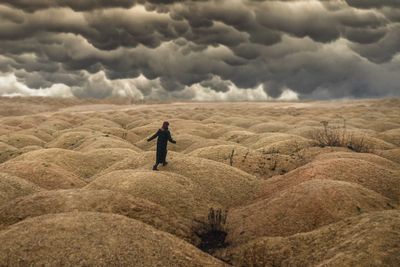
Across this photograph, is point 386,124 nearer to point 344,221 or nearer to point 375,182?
point 375,182

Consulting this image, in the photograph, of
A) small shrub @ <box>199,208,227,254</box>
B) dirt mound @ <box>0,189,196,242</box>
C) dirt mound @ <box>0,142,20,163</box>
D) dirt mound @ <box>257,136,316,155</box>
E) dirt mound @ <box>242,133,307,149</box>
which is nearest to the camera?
small shrub @ <box>199,208,227,254</box>

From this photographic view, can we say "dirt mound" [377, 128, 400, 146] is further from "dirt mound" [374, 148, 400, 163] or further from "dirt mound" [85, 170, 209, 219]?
"dirt mound" [85, 170, 209, 219]

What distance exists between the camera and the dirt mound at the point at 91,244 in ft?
45.4

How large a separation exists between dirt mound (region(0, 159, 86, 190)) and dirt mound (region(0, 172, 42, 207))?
2382 millimetres

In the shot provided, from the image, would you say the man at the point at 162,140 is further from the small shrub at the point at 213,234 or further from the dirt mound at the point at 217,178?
the small shrub at the point at 213,234

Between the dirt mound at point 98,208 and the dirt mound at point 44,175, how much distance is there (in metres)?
8.21

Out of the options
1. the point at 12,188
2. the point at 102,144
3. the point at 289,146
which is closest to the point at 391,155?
the point at 289,146

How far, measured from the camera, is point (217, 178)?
2667 cm

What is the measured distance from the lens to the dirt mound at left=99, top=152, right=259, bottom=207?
81.8 ft

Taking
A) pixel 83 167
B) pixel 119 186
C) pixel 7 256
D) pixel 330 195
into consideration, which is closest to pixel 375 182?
pixel 330 195

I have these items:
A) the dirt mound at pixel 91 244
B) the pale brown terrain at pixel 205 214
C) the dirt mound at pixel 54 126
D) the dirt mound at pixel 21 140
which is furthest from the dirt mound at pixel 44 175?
the dirt mound at pixel 54 126

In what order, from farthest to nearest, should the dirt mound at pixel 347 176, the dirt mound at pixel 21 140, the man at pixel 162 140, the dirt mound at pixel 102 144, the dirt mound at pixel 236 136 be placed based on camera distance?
the dirt mound at pixel 21 140 < the dirt mound at pixel 236 136 < the dirt mound at pixel 102 144 < the man at pixel 162 140 < the dirt mound at pixel 347 176

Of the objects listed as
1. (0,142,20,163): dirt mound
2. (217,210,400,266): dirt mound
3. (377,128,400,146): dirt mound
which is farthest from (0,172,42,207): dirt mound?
(377,128,400,146): dirt mound

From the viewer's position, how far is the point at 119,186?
2394 cm
